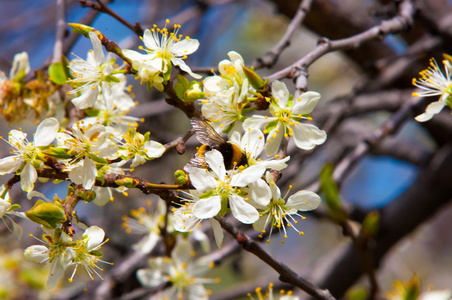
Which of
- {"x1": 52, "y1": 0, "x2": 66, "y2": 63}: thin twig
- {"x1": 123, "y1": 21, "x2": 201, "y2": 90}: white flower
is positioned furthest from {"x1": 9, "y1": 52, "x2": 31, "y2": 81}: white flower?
{"x1": 123, "y1": 21, "x2": 201, "y2": 90}: white flower

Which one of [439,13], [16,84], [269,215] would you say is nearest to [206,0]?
[439,13]

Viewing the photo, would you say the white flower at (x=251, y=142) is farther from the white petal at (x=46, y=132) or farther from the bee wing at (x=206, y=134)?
the white petal at (x=46, y=132)

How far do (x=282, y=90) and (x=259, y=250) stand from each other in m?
0.39

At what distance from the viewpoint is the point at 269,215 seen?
1021 millimetres

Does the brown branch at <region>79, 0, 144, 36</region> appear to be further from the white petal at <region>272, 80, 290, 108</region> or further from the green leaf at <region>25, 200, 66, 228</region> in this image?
the green leaf at <region>25, 200, 66, 228</region>

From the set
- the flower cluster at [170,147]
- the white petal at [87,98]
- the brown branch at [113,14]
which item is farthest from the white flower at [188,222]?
the brown branch at [113,14]

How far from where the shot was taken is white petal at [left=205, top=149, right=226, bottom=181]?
37.4 inches

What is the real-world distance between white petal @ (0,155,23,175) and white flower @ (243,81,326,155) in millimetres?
525

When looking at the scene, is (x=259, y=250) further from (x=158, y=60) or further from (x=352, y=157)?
(x=352, y=157)

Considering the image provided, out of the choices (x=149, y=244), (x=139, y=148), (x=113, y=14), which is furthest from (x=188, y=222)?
(x=149, y=244)

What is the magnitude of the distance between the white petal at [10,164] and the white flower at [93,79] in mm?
199

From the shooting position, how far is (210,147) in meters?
0.99

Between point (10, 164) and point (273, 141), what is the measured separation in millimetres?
609

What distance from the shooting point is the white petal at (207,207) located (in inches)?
35.8
